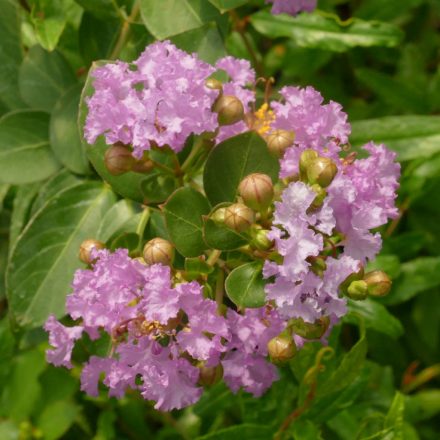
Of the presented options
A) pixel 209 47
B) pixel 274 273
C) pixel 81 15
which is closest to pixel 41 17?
pixel 81 15

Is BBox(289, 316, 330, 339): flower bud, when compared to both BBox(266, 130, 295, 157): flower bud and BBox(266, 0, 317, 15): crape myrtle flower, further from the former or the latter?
BBox(266, 0, 317, 15): crape myrtle flower

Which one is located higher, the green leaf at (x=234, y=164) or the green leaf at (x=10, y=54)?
the green leaf at (x=234, y=164)

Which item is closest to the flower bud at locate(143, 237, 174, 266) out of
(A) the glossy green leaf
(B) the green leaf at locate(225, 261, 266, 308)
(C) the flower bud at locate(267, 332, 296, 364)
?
(B) the green leaf at locate(225, 261, 266, 308)

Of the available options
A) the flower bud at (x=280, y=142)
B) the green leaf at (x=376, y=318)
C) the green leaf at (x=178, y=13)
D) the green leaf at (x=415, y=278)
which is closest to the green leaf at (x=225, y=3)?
the green leaf at (x=178, y=13)

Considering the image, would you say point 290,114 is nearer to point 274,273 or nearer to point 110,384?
point 274,273

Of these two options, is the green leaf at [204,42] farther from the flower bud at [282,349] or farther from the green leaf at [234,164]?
the flower bud at [282,349]

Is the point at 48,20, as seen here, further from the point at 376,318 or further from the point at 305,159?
the point at 376,318
